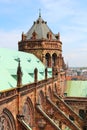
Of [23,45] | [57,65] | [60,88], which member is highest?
[23,45]

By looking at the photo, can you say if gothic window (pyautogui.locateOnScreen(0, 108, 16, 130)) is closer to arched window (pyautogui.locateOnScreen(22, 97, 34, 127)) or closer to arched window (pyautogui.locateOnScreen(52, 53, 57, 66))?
arched window (pyautogui.locateOnScreen(22, 97, 34, 127))

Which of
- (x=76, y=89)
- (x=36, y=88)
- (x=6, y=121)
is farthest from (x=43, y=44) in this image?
(x=6, y=121)

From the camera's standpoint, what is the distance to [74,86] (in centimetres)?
5281

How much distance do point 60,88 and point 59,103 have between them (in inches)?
280

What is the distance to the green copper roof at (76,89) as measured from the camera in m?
50.4

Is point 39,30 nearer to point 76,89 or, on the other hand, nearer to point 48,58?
point 48,58

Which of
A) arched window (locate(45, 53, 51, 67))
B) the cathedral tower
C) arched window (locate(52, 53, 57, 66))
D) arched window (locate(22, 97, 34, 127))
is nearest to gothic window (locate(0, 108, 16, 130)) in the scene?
arched window (locate(22, 97, 34, 127))

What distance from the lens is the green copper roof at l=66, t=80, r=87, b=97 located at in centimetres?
5038

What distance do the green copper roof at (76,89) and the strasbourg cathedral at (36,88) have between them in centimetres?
115

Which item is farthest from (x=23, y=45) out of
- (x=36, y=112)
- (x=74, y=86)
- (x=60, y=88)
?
(x=36, y=112)

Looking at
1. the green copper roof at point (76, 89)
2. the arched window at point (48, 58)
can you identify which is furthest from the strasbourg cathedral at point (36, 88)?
the green copper roof at point (76, 89)

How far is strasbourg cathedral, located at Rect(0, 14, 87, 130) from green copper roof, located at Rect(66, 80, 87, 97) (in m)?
1.15

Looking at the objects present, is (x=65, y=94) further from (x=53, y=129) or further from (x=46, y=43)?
(x=53, y=129)

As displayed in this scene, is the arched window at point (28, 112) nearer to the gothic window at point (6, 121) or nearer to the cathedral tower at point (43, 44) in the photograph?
the gothic window at point (6, 121)
